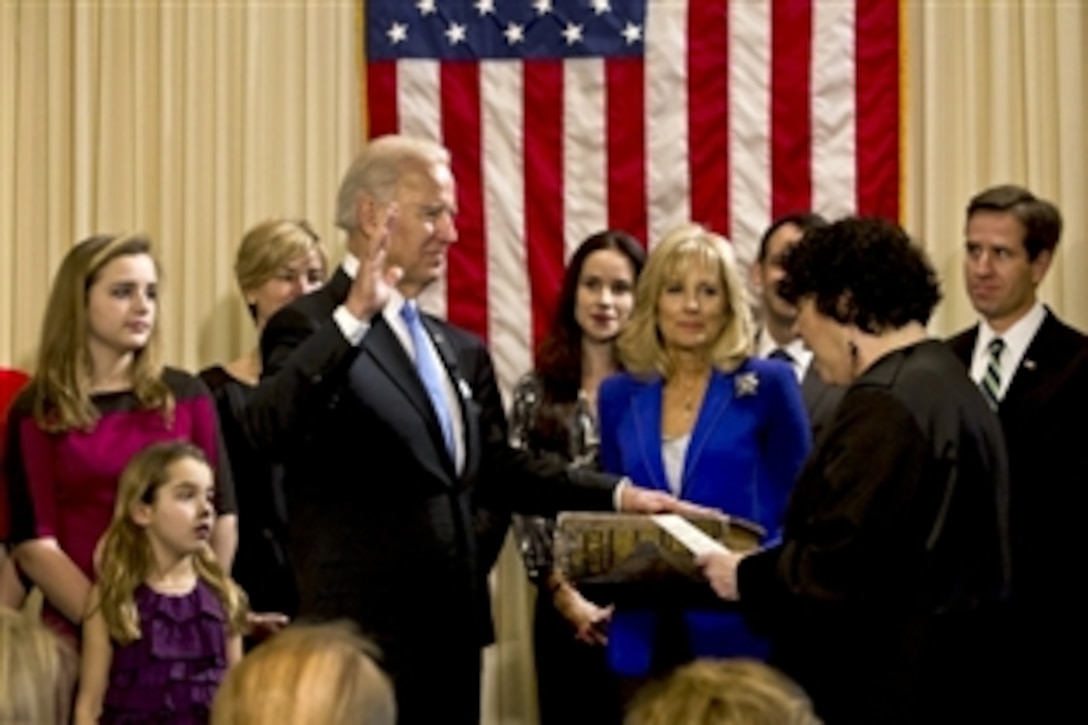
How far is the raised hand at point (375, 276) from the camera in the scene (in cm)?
436

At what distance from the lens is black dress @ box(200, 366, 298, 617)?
18.1 ft

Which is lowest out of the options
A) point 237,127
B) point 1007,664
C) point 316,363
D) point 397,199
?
point 1007,664

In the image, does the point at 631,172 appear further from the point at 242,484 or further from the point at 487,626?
the point at 487,626

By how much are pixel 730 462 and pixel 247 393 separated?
4.49ft

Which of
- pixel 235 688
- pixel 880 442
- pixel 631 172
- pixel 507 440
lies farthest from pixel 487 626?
pixel 235 688

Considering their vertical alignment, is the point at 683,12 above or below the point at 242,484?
above

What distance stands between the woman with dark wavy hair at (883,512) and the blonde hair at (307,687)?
4.99 feet

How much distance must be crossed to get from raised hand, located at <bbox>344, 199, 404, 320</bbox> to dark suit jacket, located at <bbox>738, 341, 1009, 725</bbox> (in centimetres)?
104

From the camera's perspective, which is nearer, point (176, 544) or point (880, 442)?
point (880, 442)

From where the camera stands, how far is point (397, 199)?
4.72m

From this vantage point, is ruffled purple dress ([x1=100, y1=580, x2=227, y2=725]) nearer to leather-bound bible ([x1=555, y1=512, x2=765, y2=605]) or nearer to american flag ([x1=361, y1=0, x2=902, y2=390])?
leather-bound bible ([x1=555, y1=512, x2=765, y2=605])

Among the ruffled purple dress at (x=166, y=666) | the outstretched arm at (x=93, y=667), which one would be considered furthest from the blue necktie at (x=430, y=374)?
the outstretched arm at (x=93, y=667)

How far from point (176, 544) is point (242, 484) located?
76 centimetres

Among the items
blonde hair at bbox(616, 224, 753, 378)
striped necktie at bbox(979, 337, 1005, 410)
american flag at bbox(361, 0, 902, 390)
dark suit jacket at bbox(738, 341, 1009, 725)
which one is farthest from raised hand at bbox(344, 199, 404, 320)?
american flag at bbox(361, 0, 902, 390)
